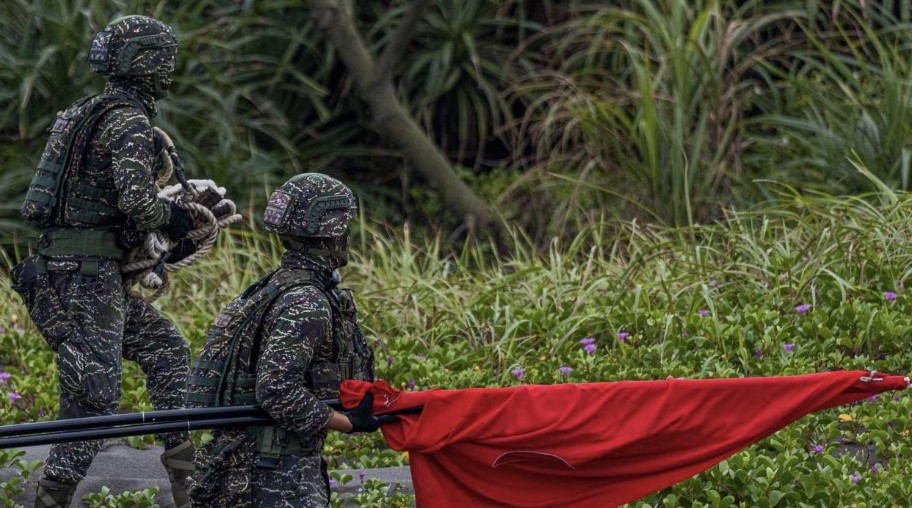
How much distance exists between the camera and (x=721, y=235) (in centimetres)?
799

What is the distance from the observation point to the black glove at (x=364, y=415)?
4.32 m

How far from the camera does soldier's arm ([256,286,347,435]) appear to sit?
415cm

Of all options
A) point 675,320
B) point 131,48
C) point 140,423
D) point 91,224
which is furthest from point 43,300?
point 675,320

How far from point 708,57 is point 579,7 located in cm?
198

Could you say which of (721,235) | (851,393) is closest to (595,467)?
(851,393)

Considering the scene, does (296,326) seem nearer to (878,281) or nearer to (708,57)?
(878,281)

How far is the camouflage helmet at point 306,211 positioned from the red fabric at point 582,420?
0.45 m

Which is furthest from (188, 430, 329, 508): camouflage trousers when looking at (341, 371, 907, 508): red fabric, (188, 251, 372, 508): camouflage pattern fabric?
(341, 371, 907, 508): red fabric

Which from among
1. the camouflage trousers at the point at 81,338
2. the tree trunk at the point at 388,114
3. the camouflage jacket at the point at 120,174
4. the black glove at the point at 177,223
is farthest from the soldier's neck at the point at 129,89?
the tree trunk at the point at 388,114

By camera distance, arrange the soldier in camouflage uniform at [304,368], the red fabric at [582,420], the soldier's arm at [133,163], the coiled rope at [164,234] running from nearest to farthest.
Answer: the soldier in camouflage uniform at [304,368]
the red fabric at [582,420]
the soldier's arm at [133,163]
the coiled rope at [164,234]

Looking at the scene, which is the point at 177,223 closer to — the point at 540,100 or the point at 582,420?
the point at 582,420

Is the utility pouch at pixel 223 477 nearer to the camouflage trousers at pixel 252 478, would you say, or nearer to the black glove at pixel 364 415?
the camouflage trousers at pixel 252 478

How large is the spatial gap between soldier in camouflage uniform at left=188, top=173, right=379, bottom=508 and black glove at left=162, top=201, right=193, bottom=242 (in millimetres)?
1182

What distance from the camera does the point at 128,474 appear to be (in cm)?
606
